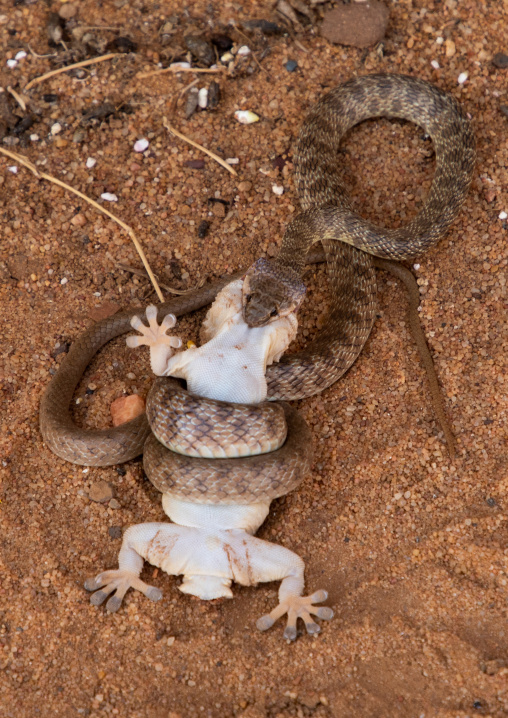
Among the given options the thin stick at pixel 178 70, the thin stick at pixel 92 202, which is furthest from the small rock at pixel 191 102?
the thin stick at pixel 92 202

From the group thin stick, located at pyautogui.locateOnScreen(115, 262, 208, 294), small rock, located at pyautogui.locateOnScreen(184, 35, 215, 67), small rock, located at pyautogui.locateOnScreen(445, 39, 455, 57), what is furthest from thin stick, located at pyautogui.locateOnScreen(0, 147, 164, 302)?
small rock, located at pyautogui.locateOnScreen(445, 39, 455, 57)

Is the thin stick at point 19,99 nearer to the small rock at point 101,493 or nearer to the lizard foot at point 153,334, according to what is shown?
the lizard foot at point 153,334

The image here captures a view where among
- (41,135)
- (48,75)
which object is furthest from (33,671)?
(48,75)

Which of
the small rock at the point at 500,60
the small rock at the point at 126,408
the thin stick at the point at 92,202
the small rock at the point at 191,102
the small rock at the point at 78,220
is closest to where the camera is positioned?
the small rock at the point at 126,408

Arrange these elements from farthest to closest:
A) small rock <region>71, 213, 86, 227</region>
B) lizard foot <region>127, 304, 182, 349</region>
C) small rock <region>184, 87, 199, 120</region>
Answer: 1. small rock <region>184, 87, 199, 120</region>
2. small rock <region>71, 213, 86, 227</region>
3. lizard foot <region>127, 304, 182, 349</region>

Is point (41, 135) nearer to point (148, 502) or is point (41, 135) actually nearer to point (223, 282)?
point (223, 282)

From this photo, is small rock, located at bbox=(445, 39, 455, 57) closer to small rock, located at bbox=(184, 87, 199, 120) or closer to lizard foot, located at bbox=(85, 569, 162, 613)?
small rock, located at bbox=(184, 87, 199, 120)
